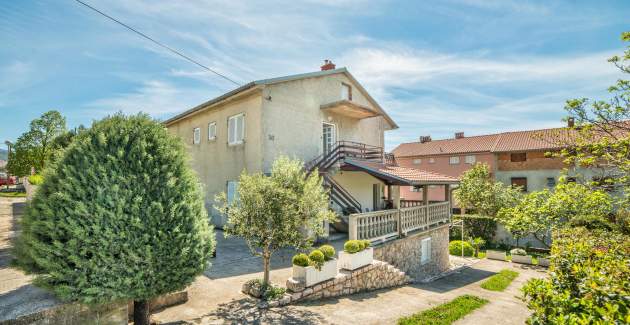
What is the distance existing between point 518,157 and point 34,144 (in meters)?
55.1

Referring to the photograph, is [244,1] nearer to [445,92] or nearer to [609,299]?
[609,299]

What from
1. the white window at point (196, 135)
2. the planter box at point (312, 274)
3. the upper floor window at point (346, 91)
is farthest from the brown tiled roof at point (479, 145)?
the white window at point (196, 135)

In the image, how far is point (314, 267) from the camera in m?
8.01

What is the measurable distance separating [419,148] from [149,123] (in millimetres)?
44485

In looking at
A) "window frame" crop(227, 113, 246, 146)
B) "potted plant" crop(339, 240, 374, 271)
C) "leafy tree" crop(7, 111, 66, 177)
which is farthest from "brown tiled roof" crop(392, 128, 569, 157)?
"leafy tree" crop(7, 111, 66, 177)

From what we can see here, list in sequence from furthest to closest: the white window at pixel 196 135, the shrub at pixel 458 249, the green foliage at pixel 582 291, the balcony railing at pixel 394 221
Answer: the shrub at pixel 458 249 < the white window at pixel 196 135 < the balcony railing at pixel 394 221 < the green foliage at pixel 582 291

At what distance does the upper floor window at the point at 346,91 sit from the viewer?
767 inches

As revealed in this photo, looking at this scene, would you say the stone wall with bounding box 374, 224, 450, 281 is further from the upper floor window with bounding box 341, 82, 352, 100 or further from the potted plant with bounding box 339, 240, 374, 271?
the upper floor window with bounding box 341, 82, 352, 100

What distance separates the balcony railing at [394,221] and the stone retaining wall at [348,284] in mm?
1342

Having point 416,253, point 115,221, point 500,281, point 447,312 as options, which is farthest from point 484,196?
point 115,221

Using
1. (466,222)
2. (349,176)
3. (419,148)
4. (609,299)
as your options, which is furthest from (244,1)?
(419,148)

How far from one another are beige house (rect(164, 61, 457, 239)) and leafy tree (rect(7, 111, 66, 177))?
23595 mm

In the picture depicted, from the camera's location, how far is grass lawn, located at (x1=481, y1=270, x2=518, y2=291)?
13.0 metres

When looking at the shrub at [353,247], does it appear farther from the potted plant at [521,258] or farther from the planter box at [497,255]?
the planter box at [497,255]
